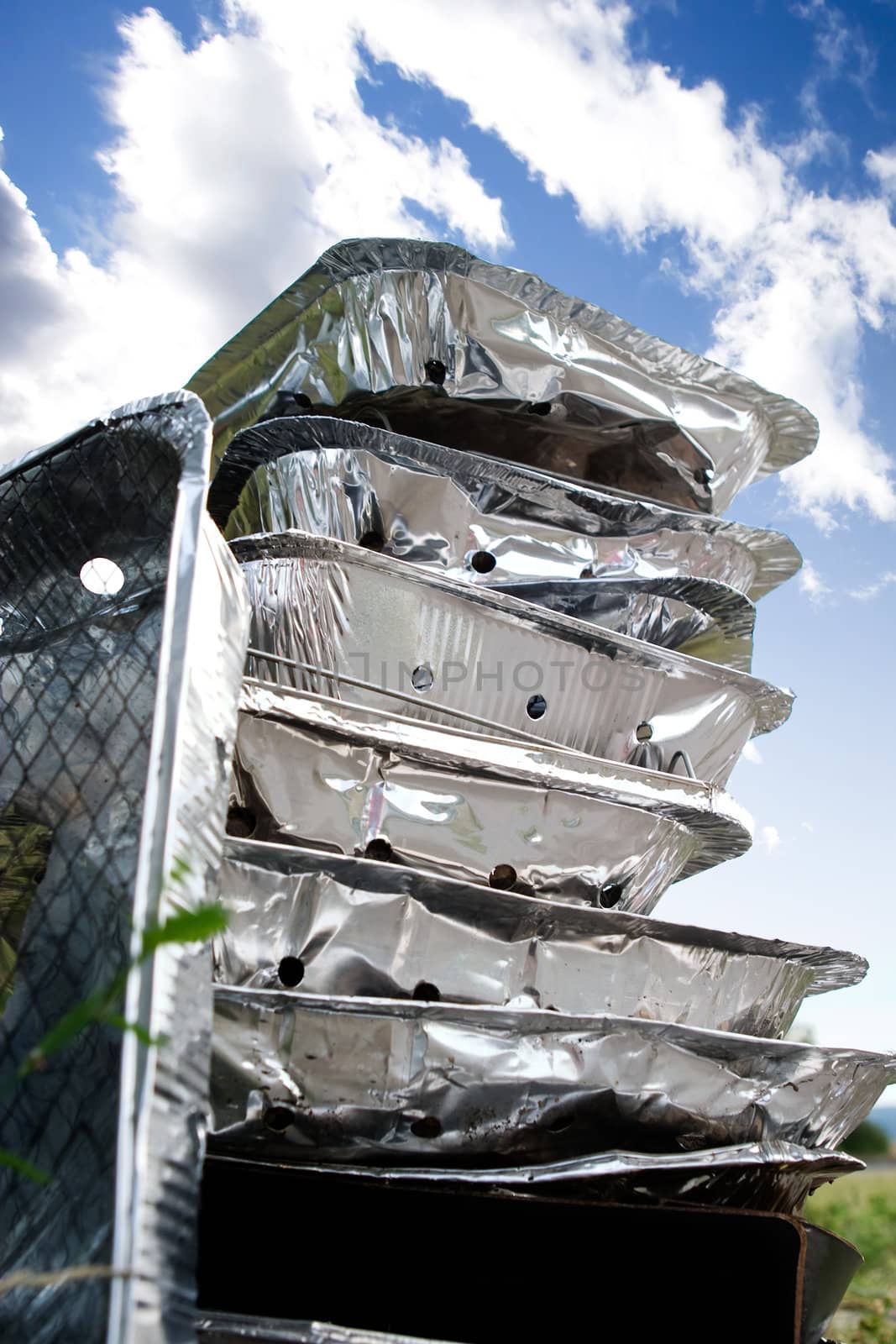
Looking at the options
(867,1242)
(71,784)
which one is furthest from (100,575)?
(867,1242)

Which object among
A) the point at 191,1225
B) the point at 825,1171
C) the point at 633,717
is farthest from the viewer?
the point at 633,717

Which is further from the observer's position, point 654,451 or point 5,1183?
point 654,451

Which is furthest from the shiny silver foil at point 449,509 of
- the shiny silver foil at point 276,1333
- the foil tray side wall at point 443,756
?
the shiny silver foil at point 276,1333

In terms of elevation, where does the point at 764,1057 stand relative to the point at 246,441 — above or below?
below

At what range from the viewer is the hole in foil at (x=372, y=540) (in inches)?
52.5

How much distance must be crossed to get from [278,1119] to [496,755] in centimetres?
41

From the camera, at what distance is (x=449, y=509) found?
4.43 ft

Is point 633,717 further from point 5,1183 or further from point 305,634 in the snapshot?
point 5,1183

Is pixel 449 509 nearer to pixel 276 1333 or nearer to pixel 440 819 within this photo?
pixel 440 819

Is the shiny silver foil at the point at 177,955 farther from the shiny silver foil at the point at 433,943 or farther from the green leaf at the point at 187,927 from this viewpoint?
the green leaf at the point at 187,927

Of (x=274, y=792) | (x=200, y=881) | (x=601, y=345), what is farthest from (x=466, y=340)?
(x=200, y=881)

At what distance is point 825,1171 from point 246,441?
1.04 meters

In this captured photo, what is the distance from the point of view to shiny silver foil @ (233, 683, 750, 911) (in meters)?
1.13

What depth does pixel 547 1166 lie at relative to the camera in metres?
1.02
